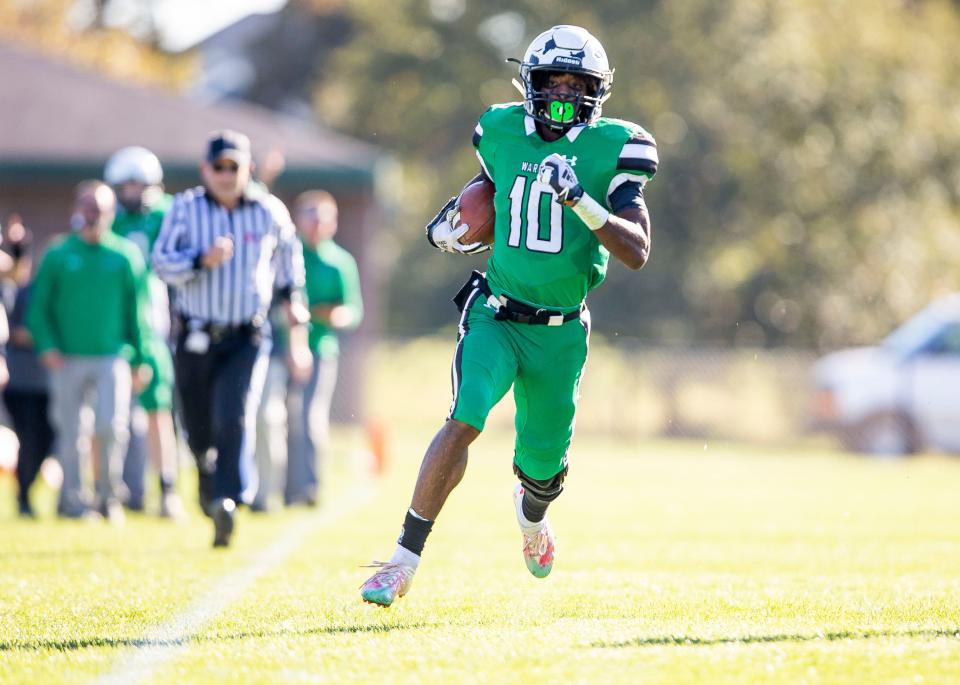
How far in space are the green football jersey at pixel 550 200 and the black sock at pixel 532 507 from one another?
0.80m

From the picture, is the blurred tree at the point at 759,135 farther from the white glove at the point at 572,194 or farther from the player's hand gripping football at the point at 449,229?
the white glove at the point at 572,194

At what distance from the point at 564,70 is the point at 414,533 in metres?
1.73

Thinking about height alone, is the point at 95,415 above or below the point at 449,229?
below

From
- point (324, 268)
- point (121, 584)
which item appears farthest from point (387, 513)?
point (121, 584)

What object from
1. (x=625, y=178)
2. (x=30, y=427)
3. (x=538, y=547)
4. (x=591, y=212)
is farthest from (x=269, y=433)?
(x=591, y=212)

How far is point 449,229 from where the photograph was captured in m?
5.77

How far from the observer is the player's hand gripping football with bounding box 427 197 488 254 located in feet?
18.8

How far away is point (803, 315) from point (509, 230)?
23293mm

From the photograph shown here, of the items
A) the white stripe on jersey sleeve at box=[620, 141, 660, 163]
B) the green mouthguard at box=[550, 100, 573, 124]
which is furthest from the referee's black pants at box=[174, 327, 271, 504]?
the white stripe on jersey sleeve at box=[620, 141, 660, 163]

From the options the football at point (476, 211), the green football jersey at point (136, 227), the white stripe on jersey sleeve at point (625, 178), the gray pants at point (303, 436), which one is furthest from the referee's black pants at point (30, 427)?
the white stripe on jersey sleeve at point (625, 178)

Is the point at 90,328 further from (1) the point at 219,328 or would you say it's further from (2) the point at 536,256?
(2) the point at 536,256

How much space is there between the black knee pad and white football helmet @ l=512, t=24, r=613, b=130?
1311 mm

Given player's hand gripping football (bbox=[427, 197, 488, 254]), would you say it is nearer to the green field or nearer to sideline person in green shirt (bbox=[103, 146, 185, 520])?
the green field

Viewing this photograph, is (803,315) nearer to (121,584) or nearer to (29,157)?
(29,157)
